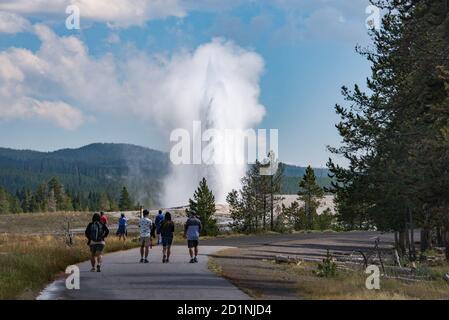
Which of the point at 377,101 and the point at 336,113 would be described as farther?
the point at 336,113

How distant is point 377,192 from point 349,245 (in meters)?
12.9

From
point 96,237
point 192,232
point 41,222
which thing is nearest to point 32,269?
point 96,237

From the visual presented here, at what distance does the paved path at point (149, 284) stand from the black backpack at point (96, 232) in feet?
3.15

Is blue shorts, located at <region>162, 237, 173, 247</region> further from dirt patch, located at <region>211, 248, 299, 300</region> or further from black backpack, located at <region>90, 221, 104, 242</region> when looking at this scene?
black backpack, located at <region>90, 221, 104, 242</region>

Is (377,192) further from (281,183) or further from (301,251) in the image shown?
(281,183)

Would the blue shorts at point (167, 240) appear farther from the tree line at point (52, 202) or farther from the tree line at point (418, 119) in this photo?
the tree line at point (52, 202)

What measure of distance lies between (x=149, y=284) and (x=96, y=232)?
4449 mm

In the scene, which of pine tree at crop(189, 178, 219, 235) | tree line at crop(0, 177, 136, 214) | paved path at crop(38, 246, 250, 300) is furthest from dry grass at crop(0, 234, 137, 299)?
tree line at crop(0, 177, 136, 214)

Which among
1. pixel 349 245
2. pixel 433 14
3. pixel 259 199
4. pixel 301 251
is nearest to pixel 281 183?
pixel 259 199

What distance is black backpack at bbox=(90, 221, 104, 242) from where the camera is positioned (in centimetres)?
2109

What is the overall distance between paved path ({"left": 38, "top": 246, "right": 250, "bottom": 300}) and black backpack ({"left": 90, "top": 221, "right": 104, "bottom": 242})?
3.15 feet

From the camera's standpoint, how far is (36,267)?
19797 millimetres

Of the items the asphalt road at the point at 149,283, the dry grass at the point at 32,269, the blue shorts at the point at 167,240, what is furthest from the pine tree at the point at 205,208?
the blue shorts at the point at 167,240
